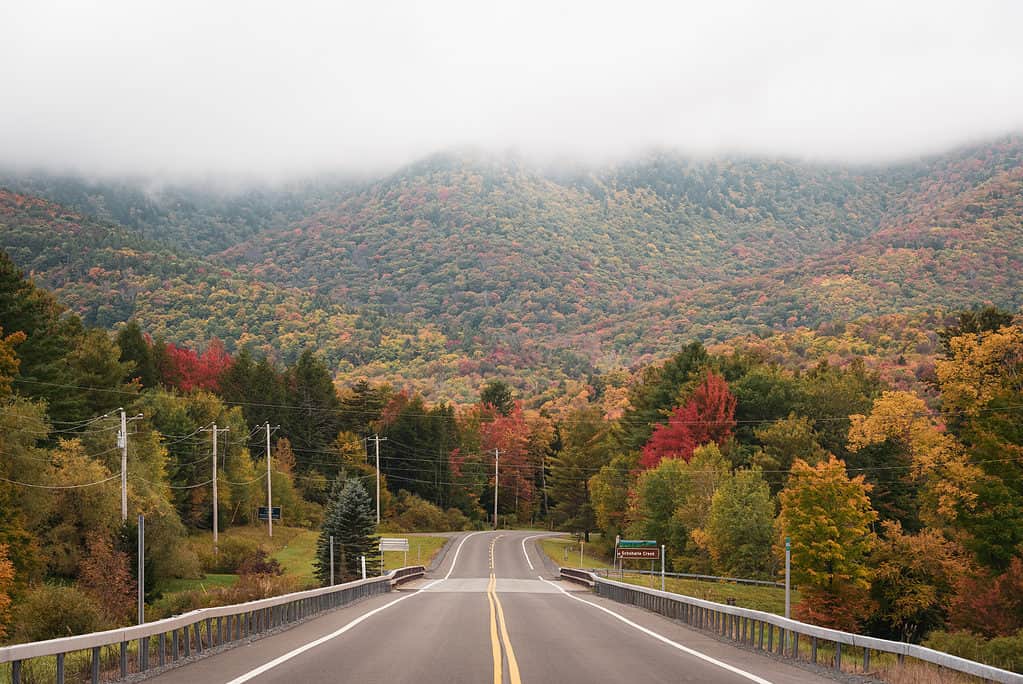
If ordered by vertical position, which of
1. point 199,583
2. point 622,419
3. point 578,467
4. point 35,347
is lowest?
point 199,583

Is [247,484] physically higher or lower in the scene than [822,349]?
lower

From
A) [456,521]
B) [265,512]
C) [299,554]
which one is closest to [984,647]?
[299,554]

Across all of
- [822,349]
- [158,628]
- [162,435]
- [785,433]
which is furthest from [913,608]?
[822,349]

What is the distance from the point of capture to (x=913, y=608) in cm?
6062

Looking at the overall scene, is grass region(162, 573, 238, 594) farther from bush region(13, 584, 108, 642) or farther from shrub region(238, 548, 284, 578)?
bush region(13, 584, 108, 642)

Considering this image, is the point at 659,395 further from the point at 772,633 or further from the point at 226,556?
the point at 772,633

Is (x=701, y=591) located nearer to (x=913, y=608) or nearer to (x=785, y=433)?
(x=913, y=608)

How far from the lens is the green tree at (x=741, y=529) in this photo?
74000 millimetres

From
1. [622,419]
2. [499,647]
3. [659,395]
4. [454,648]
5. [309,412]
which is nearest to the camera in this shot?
[454,648]

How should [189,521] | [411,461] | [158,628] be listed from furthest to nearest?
Answer: [411,461] < [189,521] < [158,628]

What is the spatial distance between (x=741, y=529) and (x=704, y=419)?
2048 cm

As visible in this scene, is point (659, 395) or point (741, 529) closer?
point (741, 529)

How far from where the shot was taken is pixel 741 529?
74.6m

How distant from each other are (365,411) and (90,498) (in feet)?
256
